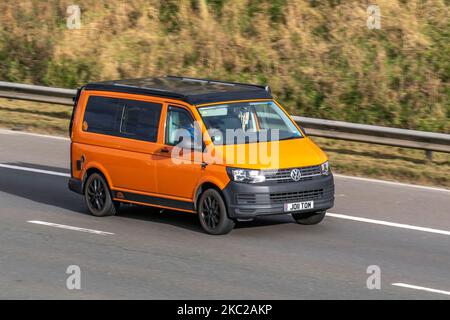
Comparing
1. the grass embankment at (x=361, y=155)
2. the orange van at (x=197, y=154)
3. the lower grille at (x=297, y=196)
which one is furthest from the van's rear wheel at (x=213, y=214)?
the grass embankment at (x=361, y=155)

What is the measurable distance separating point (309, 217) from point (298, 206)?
0.93m

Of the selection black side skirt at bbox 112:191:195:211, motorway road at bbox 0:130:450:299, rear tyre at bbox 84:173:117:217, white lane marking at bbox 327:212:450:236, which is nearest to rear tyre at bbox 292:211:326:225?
motorway road at bbox 0:130:450:299

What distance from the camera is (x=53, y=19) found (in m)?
28.5

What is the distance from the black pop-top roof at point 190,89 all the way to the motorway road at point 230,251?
5.76 feet

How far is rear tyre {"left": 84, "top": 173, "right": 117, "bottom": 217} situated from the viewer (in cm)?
1494

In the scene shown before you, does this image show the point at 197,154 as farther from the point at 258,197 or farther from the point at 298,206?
the point at 298,206

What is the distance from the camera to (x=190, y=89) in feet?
47.6

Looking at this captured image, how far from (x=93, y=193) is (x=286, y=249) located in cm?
344

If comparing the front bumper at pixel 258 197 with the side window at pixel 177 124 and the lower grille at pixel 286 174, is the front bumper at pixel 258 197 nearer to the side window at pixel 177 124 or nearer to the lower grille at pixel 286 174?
the lower grille at pixel 286 174

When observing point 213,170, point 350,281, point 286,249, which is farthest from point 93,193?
point 350,281

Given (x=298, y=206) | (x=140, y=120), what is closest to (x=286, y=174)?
(x=298, y=206)

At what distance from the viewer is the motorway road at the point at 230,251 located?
440 inches

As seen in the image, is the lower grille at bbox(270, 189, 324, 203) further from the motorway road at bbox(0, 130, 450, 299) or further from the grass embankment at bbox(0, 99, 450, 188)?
the grass embankment at bbox(0, 99, 450, 188)
